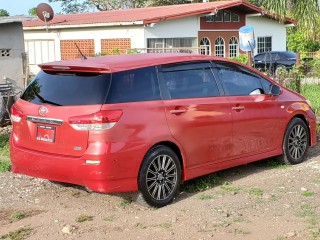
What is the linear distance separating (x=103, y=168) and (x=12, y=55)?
8.59 meters

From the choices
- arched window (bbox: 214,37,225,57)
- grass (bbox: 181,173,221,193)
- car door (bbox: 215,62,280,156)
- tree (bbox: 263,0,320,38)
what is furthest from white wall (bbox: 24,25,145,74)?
grass (bbox: 181,173,221,193)

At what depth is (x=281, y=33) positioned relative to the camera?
31.9m

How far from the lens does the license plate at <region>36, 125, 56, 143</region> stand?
5715mm

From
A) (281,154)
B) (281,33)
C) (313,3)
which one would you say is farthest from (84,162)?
(281,33)

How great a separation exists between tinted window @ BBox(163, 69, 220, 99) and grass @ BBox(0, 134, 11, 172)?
2.84 m

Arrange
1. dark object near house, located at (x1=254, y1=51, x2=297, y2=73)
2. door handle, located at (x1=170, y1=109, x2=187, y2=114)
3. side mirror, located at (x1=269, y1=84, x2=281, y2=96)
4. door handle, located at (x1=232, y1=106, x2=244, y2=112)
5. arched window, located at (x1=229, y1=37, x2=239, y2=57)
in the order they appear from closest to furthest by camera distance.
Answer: door handle, located at (x1=170, y1=109, x2=187, y2=114) → door handle, located at (x1=232, y1=106, x2=244, y2=112) → side mirror, located at (x1=269, y1=84, x2=281, y2=96) → dark object near house, located at (x1=254, y1=51, x2=297, y2=73) → arched window, located at (x1=229, y1=37, x2=239, y2=57)

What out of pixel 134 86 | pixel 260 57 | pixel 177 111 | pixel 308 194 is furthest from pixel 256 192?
pixel 260 57

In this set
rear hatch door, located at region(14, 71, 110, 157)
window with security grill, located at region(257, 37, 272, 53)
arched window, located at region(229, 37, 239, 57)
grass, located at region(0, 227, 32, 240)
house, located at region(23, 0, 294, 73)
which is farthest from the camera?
window with security grill, located at region(257, 37, 272, 53)

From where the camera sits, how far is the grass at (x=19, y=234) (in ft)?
16.6

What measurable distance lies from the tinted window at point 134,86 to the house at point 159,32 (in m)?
16.2

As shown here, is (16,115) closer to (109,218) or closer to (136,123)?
(136,123)

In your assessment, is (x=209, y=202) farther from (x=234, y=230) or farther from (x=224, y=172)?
(x=224, y=172)

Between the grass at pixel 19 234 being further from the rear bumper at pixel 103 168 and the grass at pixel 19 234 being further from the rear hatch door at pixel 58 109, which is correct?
the rear hatch door at pixel 58 109

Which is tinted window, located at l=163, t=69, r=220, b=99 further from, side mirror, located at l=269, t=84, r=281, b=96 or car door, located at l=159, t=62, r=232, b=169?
side mirror, located at l=269, t=84, r=281, b=96
